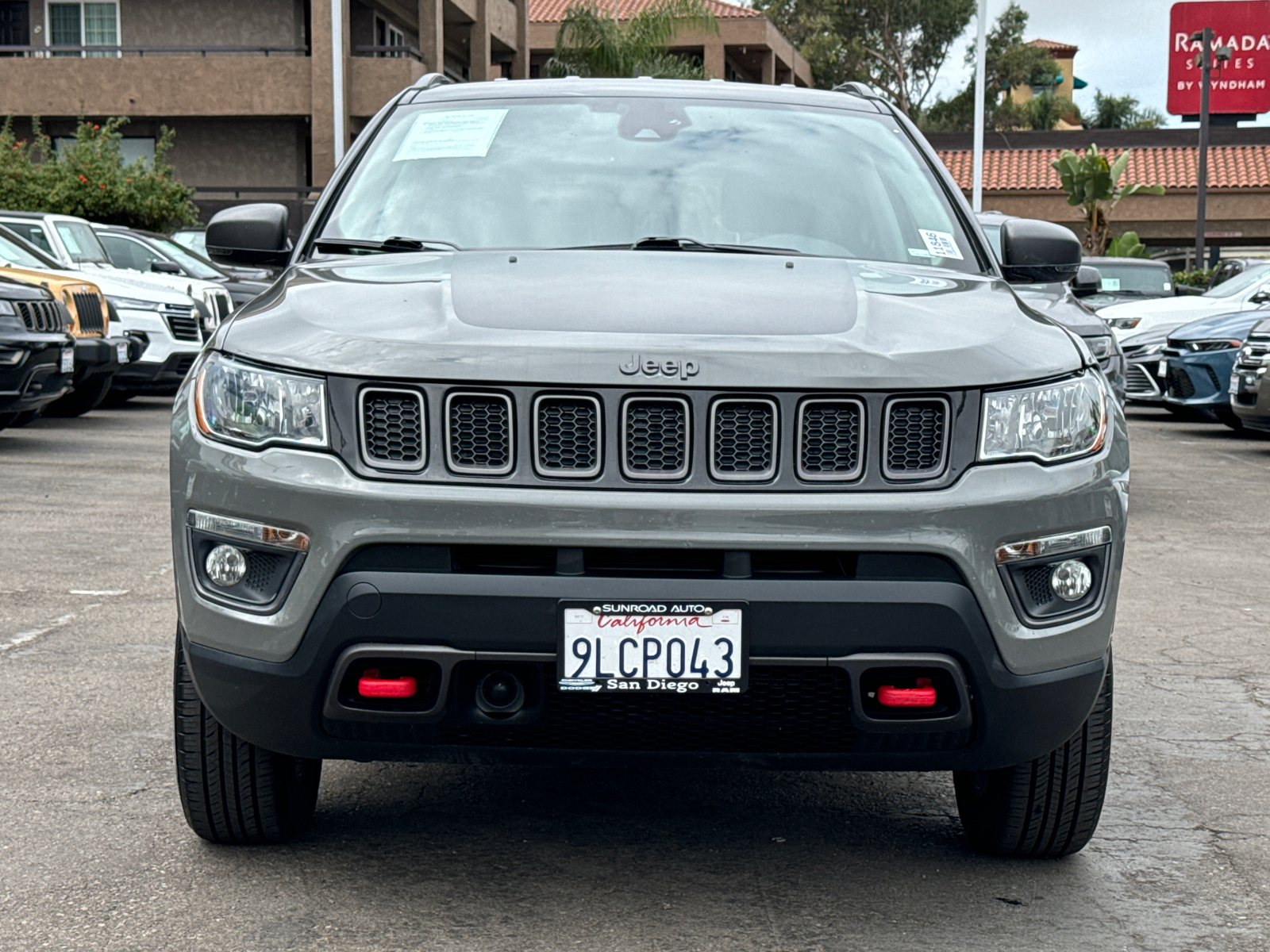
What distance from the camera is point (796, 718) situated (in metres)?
3.16

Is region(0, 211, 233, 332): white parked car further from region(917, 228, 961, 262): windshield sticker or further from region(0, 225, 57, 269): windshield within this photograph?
region(917, 228, 961, 262): windshield sticker

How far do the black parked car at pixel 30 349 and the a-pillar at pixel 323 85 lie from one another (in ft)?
73.5

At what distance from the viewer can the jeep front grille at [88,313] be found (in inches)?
531

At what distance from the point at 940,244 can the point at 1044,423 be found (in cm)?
115

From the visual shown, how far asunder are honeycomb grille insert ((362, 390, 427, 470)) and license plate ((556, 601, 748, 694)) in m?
0.42

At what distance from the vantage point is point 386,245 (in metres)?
4.13

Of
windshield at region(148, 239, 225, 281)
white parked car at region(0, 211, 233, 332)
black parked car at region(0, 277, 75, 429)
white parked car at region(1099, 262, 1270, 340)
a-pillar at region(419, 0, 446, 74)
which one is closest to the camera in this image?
black parked car at region(0, 277, 75, 429)

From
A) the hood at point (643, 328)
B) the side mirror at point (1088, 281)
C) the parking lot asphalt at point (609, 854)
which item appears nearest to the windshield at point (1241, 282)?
the side mirror at point (1088, 281)

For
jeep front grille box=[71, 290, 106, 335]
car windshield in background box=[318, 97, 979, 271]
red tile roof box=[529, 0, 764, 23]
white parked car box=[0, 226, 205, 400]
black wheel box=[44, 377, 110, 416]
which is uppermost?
red tile roof box=[529, 0, 764, 23]

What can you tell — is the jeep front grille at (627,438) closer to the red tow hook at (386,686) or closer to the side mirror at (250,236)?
the red tow hook at (386,686)

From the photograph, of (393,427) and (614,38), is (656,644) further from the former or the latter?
(614,38)

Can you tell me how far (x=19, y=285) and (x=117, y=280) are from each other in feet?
14.3

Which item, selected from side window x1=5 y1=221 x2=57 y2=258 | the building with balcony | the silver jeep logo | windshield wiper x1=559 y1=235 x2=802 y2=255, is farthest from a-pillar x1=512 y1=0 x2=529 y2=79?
the silver jeep logo

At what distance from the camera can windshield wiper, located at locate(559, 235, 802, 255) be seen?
4043mm
